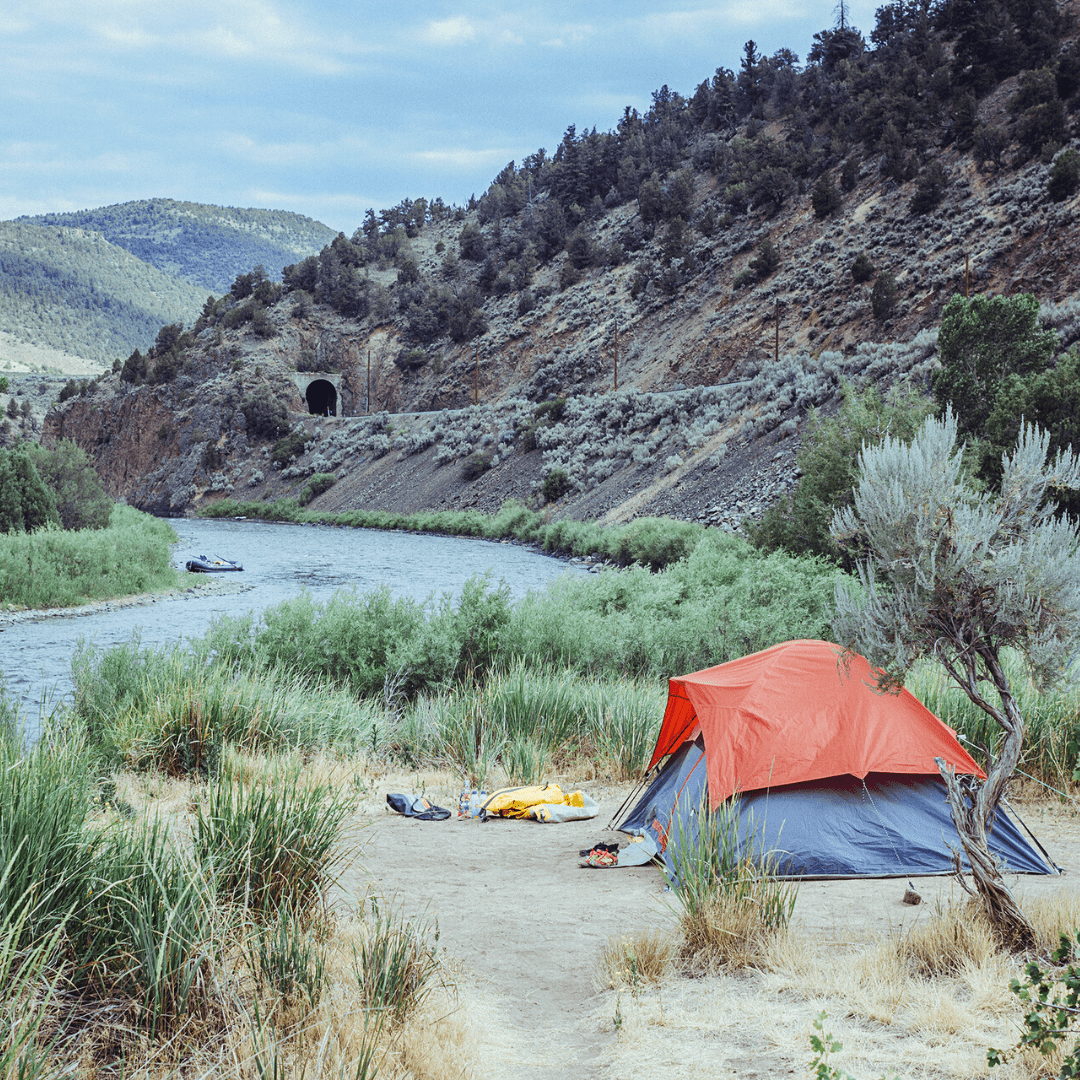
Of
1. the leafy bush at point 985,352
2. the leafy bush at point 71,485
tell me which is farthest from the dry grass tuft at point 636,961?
the leafy bush at point 71,485

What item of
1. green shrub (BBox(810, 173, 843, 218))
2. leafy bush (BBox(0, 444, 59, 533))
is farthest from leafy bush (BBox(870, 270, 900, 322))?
leafy bush (BBox(0, 444, 59, 533))

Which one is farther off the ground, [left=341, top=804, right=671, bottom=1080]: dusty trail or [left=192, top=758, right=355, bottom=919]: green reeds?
[left=192, top=758, right=355, bottom=919]: green reeds

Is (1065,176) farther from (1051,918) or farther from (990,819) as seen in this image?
(1051,918)

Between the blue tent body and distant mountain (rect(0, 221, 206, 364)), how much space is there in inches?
5970

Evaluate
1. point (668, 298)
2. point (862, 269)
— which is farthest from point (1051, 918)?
point (668, 298)

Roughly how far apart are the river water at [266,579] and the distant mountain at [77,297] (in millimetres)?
103949

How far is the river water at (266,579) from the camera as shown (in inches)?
711

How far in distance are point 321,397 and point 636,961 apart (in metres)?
80.6

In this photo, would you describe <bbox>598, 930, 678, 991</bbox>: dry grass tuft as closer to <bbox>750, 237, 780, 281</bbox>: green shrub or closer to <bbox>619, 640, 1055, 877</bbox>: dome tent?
<bbox>619, 640, 1055, 877</bbox>: dome tent

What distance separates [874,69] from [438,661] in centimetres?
5916

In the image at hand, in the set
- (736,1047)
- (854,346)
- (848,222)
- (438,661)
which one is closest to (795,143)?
(848,222)

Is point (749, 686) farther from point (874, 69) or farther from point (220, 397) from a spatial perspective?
point (220, 397)

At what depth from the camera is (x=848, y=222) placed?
5072cm

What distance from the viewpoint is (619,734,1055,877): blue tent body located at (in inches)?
281
